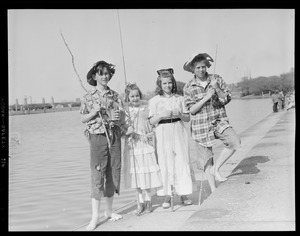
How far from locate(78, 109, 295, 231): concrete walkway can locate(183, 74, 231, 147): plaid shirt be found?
54cm

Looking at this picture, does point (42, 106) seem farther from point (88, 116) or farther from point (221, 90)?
point (221, 90)

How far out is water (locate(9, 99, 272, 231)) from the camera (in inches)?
187

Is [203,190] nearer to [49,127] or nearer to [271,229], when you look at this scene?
[271,229]

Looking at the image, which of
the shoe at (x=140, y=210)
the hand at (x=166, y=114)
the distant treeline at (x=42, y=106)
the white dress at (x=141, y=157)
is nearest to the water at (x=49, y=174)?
the distant treeline at (x=42, y=106)

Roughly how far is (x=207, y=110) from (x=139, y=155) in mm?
826

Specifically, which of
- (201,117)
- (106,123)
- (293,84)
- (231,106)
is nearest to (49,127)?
(106,123)

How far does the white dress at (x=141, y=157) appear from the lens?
4551 mm

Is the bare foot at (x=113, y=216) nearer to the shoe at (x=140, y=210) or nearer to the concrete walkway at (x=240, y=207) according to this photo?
the concrete walkway at (x=240, y=207)

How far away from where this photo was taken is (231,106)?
20.1 ft

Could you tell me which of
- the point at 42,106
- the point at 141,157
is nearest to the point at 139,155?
the point at 141,157

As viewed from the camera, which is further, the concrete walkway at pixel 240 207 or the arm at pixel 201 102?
the arm at pixel 201 102

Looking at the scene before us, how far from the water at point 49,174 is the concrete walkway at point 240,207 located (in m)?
0.46

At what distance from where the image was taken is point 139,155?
4.58 metres
